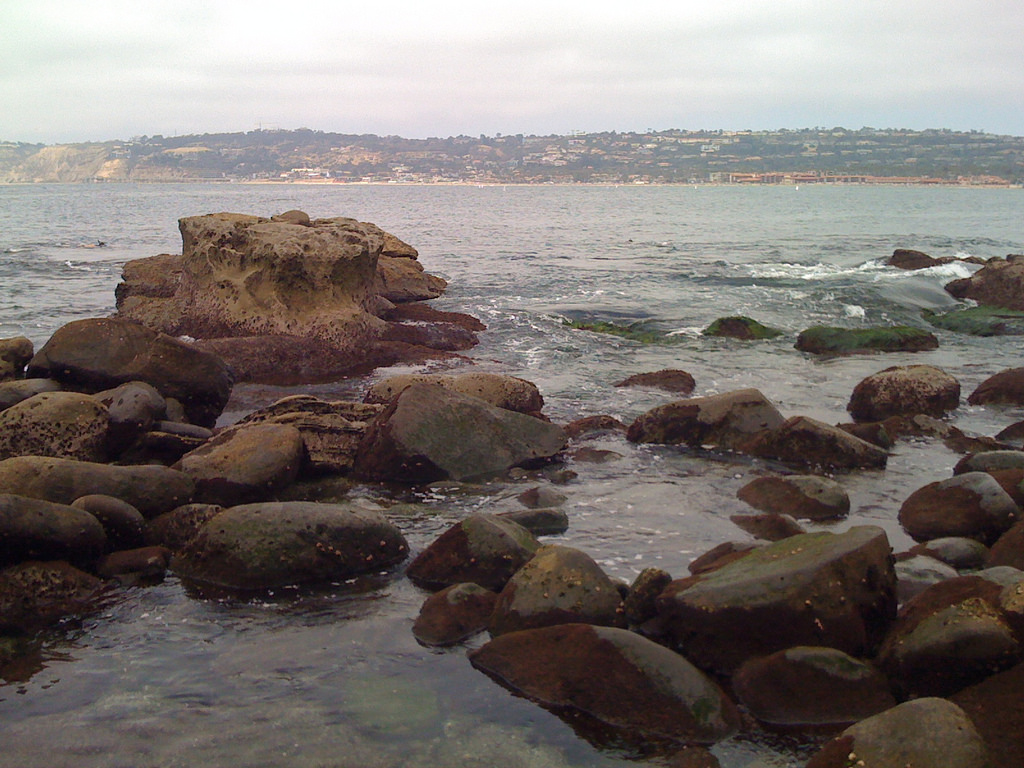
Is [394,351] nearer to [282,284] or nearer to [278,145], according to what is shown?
[282,284]

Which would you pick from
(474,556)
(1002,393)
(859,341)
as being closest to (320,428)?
(474,556)

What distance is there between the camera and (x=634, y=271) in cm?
3009

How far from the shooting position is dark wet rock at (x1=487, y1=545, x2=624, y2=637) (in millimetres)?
5578

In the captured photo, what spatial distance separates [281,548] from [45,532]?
1562 mm

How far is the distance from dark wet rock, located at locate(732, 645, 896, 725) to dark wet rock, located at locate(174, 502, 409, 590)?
9.72 ft

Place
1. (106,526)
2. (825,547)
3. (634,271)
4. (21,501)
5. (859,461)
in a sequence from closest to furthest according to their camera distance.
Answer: (825,547), (21,501), (106,526), (859,461), (634,271)

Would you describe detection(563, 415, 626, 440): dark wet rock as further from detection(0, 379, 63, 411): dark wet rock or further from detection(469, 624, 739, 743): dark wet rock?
detection(0, 379, 63, 411): dark wet rock

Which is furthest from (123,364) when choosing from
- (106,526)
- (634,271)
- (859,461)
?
(634,271)

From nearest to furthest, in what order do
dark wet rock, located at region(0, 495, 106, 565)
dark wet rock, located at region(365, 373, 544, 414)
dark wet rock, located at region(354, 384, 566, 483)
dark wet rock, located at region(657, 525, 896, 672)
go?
dark wet rock, located at region(657, 525, 896, 672) → dark wet rock, located at region(0, 495, 106, 565) → dark wet rock, located at region(354, 384, 566, 483) → dark wet rock, located at region(365, 373, 544, 414)

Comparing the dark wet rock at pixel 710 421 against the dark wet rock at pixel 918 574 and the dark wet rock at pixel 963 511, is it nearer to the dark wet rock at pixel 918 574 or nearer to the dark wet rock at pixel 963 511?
the dark wet rock at pixel 963 511

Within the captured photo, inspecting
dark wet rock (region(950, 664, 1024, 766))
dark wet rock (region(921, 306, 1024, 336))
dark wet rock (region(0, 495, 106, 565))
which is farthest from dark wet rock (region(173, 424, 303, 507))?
dark wet rock (region(921, 306, 1024, 336))

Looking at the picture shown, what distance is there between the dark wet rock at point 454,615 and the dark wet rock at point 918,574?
271 centimetres

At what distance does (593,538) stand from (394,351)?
852 cm

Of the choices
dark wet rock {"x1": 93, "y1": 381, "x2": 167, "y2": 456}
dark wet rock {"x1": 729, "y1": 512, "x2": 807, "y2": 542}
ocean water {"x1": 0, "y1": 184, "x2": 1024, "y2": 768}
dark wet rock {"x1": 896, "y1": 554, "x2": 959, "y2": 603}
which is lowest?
ocean water {"x1": 0, "y1": 184, "x2": 1024, "y2": 768}
